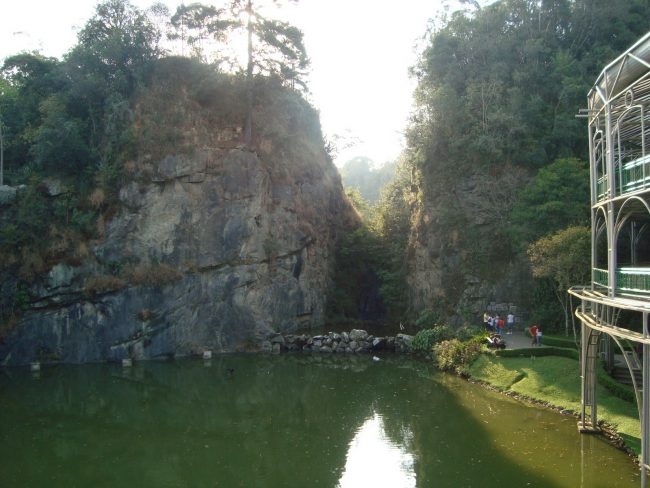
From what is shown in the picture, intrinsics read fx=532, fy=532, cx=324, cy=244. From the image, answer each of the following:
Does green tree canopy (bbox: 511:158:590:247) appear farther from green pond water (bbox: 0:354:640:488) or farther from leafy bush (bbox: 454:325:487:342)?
green pond water (bbox: 0:354:640:488)

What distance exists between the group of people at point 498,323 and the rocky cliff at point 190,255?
1355 cm

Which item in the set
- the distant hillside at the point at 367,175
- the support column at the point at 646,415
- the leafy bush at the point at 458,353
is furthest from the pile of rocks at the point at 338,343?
the distant hillside at the point at 367,175

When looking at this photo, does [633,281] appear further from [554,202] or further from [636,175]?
[554,202]

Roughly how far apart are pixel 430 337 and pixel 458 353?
3635mm

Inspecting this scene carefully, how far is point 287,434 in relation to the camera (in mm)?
18125

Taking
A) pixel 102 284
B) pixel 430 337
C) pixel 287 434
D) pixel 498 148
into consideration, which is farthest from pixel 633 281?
pixel 102 284

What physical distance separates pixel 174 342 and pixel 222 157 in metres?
12.8

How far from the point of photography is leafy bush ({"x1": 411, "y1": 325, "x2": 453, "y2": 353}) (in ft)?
98.6

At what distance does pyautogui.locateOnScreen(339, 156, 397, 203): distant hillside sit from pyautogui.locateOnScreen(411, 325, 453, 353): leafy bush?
4879 centimetres

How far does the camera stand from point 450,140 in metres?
36.3

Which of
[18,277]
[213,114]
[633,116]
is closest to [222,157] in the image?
[213,114]

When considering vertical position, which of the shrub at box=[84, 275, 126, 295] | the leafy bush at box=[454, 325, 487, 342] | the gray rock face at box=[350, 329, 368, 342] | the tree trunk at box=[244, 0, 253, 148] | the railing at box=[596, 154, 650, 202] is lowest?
the gray rock face at box=[350, 329, 368, 342]

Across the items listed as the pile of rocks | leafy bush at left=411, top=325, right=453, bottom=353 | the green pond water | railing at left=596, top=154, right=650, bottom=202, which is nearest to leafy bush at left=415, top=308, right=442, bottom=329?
the pile of rocks

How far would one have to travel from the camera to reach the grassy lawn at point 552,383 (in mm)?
16922
